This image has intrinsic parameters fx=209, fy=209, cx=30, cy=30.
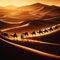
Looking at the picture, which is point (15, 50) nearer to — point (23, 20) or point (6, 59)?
point (6, 59)

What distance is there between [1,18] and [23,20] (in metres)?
0.52

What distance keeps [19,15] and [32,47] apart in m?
1.16

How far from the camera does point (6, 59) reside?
376cm

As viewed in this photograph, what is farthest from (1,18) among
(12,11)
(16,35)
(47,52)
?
(47,52)

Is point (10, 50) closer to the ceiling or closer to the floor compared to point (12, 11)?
closer to the floor

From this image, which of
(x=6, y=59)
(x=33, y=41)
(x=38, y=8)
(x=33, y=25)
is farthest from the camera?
(x=38, y=8)

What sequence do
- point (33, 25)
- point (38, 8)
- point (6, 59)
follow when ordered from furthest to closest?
point (38, 8)
point (33, 25)
point (6, 59)

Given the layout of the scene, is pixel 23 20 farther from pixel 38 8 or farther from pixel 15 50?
pixel 15 50

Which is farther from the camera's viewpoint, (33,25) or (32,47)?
(33,25)

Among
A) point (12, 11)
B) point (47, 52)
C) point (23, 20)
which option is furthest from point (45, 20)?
point (47, 52)

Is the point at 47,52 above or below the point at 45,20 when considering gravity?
below

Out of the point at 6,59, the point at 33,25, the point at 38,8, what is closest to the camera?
the point at 6,59

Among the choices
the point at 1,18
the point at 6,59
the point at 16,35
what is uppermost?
the point at 1,18

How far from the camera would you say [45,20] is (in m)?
4.74
